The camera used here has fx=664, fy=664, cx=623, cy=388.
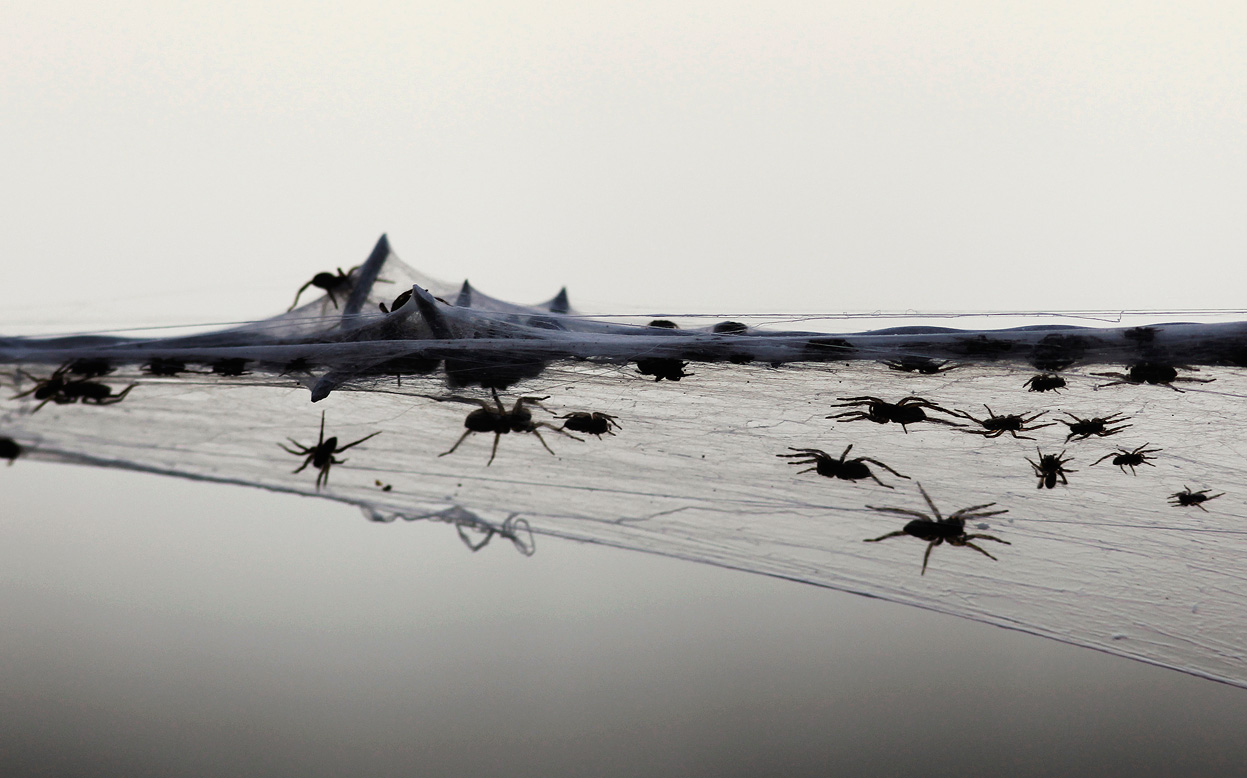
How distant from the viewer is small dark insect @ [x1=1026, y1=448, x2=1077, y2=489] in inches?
44.9

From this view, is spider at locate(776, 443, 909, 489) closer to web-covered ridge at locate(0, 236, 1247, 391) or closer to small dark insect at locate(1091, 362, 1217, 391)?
web-covered ridge at locate(0, 236, 1247, 391)

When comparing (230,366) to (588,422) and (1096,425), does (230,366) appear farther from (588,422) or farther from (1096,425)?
(1096,425)

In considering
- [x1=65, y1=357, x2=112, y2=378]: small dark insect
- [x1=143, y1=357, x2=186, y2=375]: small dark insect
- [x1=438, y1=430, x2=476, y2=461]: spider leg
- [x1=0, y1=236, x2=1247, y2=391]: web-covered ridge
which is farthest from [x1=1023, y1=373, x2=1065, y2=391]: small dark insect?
[x1=65, y1=357, x2=112, y2=378]: small dark insect

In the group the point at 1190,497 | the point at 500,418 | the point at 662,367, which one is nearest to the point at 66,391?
→ the point at 500,418

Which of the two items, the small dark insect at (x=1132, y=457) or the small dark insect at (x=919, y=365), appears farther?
the small dark insect at (x=1132, y=457)

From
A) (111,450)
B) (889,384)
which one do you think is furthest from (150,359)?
(889,384)

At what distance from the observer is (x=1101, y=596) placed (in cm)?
128

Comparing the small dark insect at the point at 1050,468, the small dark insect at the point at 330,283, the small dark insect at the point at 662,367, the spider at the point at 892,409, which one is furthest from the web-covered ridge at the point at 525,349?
the small dark insect at the point at 330,283

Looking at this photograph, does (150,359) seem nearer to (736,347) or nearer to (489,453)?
(489,453)

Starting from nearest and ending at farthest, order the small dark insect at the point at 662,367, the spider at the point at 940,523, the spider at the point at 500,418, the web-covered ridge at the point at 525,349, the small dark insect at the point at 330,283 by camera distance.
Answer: the web-covered ridge at the point at 525,349 → the small dark insect at the point at 662,367 → the spider at the point at 500,418 → the spider at the point at 940,523 → the small dark insect at the point at 330,283

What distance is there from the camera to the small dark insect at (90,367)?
36.9 inches

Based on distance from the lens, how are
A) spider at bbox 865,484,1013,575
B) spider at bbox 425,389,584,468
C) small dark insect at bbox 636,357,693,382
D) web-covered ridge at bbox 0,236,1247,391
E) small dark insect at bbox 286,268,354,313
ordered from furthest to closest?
small dark insect at bbox 286,268,354,313 → spider at bbox 865,484,1013,575 → spider at bbox 425,389,584,468 → small dark insect at bbox 636,357,693,382 → web-covered ridge at bbox 0,236,1247,391

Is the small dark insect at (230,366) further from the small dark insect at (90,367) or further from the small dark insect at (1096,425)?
the small dark insect at (1096,425)

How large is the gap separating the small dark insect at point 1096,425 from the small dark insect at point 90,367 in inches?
57.3
